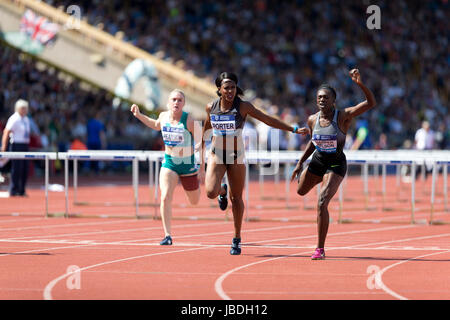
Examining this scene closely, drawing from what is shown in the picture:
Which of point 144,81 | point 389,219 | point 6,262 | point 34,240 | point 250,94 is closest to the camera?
point 6,262

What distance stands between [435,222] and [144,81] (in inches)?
564

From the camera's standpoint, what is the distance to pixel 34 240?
1323 centimetres

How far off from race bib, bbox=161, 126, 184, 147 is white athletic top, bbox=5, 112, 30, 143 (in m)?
9.17

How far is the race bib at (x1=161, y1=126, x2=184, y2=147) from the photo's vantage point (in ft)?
41.1

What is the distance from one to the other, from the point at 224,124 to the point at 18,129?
34.6 ft

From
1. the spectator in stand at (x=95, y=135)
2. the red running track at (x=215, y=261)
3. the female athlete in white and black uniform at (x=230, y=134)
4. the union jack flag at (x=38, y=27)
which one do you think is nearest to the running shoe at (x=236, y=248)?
the female athlete in white and black uniform at (x=230, y=134)

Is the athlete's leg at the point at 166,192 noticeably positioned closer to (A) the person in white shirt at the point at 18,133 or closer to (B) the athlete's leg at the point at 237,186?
(B) the athlete's leg at the point at 237,186

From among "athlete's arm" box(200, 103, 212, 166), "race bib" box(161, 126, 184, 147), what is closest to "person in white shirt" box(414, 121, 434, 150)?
"race bib" box(161, 126, 184, 147)

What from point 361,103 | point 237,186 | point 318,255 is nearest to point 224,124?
point 237,186

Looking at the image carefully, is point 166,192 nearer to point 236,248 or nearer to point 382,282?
point 236,248

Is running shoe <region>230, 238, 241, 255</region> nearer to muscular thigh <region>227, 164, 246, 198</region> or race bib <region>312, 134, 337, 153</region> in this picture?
muscular thigh <region>227, 164, 246, 198</region>

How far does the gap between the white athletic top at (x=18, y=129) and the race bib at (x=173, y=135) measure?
9174 mm
